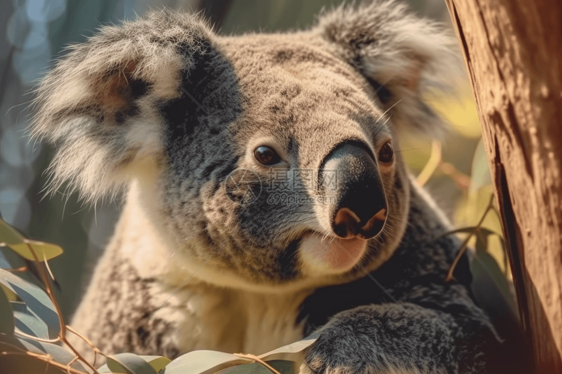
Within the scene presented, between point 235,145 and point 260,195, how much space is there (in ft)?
0.58

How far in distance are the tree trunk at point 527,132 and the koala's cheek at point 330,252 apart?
42 centimetres

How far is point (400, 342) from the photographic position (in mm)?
1594

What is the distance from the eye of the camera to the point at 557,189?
3.62 feet

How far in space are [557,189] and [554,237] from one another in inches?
3.9

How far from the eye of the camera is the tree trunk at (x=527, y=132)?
1.04 meters

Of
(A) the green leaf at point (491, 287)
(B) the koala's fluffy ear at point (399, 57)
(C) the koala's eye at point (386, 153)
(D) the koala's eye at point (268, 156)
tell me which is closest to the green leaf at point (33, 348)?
(D) the koala's eye at point (268, 156)

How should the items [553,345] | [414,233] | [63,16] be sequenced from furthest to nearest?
Answer: 1. [63,16]
2. [414,233]
3. [553,345]

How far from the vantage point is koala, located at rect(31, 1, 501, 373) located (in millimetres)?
1525

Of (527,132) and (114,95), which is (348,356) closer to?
(527,132)

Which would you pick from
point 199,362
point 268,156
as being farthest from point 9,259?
point 268,156

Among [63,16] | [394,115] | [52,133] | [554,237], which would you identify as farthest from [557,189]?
[63,16]

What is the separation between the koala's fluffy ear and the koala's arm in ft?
2.55

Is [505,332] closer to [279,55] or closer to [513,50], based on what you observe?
[513,50]

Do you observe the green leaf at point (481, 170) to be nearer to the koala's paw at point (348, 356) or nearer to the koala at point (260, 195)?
the koala at point (260, 195)
